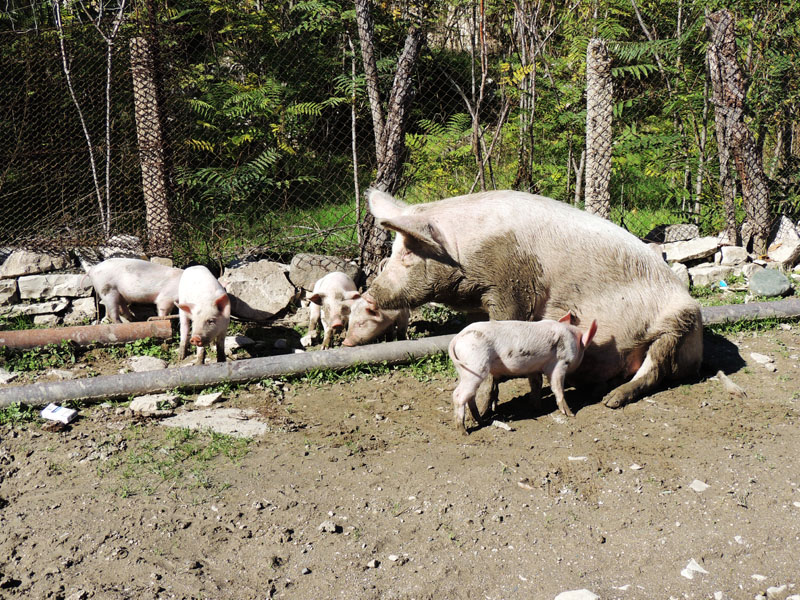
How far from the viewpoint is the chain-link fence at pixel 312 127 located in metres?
6.57

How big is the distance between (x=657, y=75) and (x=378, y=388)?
6.27 meters

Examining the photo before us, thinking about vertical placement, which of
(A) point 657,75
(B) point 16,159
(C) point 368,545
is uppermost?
(A) point 657,75

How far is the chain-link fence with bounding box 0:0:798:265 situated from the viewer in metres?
6.57

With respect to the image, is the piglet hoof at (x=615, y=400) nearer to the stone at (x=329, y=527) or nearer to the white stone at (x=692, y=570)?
the white stone at (x=692, y=570)

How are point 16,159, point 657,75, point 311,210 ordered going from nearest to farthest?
point 16,159 < point 311,210 < point 657,75

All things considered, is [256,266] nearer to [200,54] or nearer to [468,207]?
[468,207]

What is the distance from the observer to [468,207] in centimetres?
461

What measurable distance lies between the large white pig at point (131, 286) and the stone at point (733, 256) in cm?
503

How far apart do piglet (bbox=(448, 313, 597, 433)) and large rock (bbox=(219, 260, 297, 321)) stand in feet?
8.46

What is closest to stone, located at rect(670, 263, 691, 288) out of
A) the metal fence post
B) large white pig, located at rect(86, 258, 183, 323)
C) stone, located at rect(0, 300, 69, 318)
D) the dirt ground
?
the metal fence post

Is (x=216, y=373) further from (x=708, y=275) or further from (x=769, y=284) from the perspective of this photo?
(x=769, y=284)

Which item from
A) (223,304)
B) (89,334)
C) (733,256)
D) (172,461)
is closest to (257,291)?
(223,304)

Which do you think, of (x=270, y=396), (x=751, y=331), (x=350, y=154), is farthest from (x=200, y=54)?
(x=751, y=331)

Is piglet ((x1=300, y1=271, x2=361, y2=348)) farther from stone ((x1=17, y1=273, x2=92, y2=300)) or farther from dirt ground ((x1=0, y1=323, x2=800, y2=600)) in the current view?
stone ((x1=17, y1=273, x2=92, y2=300))
